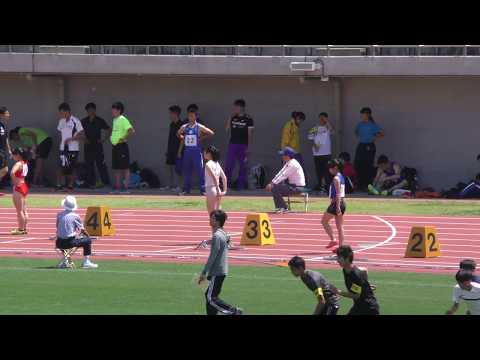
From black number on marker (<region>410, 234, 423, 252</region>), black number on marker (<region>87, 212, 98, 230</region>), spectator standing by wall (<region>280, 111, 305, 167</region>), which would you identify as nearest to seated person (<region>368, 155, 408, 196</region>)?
spectator standing by wall (<region>280, 111, 305, 167</region>)

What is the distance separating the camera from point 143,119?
32.2 m

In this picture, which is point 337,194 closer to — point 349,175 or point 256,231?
point 256,231

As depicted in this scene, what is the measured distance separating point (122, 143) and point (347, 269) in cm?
1769

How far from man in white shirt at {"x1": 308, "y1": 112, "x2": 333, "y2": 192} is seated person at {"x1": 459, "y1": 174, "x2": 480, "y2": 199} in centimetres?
343

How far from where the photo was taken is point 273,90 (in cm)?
3117

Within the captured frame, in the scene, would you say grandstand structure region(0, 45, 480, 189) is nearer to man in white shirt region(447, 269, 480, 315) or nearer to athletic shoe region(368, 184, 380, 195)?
athletic shoe region(368, 184, 380, 195)

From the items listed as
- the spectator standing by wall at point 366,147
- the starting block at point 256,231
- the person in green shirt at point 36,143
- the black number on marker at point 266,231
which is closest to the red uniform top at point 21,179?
the starting block at point 256,231

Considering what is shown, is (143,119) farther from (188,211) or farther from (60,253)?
(60,253)

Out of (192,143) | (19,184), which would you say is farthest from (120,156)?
(19,184)

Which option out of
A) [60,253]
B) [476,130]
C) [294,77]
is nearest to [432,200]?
[476,130]

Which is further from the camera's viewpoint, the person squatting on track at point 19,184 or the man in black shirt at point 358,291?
the person squatting on track at point 19,184

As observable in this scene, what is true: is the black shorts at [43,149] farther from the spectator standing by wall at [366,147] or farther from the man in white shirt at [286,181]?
the man in white shirt at [286,181]

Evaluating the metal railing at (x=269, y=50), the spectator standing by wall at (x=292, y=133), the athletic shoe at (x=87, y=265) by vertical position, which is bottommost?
the athletic shoe at (x=87, y=265)

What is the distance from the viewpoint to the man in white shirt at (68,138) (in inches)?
1209
